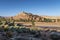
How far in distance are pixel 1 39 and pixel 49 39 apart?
16.9ft

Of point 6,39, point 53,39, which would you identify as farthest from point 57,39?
point 6,39

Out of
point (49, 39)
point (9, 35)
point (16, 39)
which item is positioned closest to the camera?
point (16, 39)

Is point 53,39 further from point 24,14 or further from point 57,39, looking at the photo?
point 24,14

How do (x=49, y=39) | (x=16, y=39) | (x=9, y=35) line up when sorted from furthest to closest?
(x=9, y=35), (x=49, y=39), (x=16, y=39)

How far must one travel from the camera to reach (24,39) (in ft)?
66.5

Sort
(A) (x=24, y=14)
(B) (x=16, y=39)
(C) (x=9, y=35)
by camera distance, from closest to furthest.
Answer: (B) (x=16, y=39) < (C) (x=9, y=35) < (A) (x=24, y=14)

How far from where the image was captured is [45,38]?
72.3 feet

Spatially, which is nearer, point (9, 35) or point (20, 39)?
point (20, 39)

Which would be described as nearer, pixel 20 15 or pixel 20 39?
pixel 20 39

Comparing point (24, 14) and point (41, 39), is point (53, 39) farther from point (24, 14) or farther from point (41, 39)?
point (24, 14)

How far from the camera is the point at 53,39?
2191cm

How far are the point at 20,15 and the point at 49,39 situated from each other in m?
92.1

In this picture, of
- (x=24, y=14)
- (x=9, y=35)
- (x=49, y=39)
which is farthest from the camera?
(x=24, y=14)

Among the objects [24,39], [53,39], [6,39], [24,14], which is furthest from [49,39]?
[24,14]
